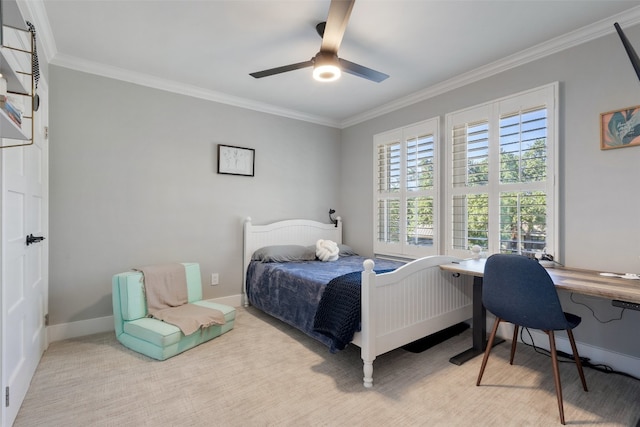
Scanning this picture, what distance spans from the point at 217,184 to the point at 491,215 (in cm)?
291

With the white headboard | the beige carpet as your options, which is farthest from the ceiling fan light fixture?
the beige carpet

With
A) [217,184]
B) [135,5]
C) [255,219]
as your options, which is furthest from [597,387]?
[135,5]

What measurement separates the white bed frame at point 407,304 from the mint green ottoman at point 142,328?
1.39 metres

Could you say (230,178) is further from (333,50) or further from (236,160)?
(333,50)

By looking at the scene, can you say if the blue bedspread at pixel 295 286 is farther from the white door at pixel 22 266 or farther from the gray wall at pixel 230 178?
the white door at pixel 22 266

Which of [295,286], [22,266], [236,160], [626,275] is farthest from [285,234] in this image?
[626,275]

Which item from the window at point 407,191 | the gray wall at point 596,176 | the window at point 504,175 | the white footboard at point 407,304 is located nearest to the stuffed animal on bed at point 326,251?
the window at point 407,191

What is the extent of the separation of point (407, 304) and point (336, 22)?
1969mm

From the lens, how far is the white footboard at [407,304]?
2.11 metres

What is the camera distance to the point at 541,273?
5.90ft

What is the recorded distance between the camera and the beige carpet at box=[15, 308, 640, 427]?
1763mm

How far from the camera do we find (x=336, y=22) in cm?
185

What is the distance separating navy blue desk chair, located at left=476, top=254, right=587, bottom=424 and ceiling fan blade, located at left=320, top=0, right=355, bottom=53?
1720 mm

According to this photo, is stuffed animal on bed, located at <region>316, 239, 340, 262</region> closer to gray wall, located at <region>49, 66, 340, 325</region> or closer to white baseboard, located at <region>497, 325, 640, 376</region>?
gray wall, located at <region>49, 66, 340, 325</region>
